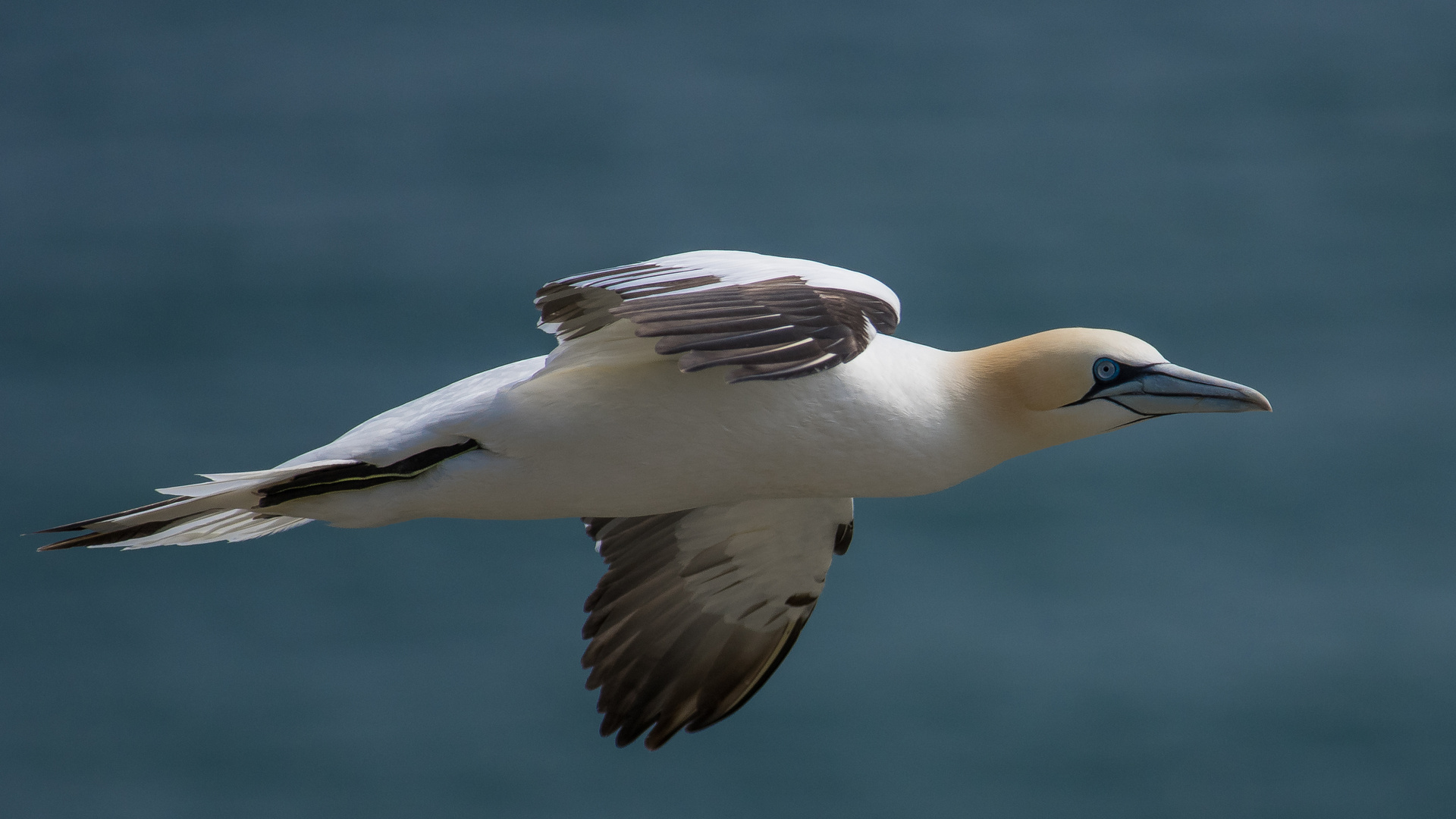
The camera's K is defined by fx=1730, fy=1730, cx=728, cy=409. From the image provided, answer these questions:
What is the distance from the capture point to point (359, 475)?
19.7 feet

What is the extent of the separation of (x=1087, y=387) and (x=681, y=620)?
2.26m

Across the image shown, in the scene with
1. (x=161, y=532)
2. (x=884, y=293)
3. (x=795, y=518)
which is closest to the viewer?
(x=884, y=293)

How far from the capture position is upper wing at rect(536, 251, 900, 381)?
16.8 ft

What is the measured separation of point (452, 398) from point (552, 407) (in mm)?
408

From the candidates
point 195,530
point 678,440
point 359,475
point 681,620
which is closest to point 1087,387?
point 678,440

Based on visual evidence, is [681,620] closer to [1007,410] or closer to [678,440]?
[678,440]

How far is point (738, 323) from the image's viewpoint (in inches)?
206

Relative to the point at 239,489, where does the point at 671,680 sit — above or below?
below

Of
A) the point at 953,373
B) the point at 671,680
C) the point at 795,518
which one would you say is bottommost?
the point at 671,680

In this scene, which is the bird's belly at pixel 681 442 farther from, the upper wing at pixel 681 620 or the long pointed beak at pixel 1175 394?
the upper wing at pixel 681 620

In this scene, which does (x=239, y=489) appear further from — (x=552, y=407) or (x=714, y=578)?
(x=714, y=578)

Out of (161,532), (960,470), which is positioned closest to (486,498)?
(161,532)

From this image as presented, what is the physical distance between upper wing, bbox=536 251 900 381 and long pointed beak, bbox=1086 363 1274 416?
3.04 feet

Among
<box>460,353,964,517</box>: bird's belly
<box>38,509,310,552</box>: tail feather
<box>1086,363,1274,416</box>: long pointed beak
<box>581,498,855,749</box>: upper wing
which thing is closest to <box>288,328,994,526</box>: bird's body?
<box>460,353,964,517</box>: bird's belly
